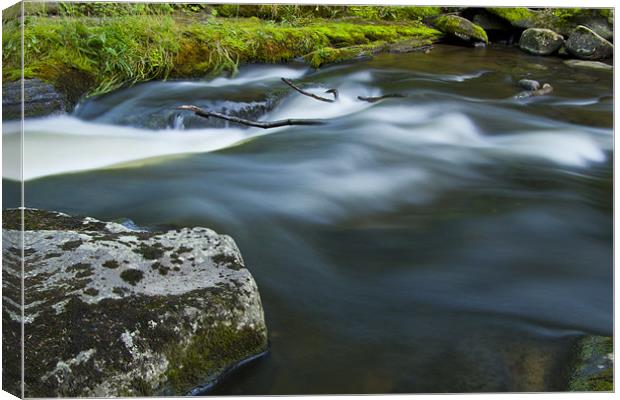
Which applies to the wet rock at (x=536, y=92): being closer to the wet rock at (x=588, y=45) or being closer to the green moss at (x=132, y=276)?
the wet rock at (x=588, y=45)

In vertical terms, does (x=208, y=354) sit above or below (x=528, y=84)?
below

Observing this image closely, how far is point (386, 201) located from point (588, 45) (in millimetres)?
978

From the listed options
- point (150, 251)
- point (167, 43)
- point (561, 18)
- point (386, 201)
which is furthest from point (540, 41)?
point (150, 251)

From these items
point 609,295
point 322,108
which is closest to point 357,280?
point 322,108

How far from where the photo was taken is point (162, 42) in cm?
264

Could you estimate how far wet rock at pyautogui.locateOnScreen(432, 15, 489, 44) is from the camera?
8.96 feet

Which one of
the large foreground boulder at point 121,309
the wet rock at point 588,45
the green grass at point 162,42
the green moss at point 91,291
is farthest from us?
→ the wet rock at point 588,45

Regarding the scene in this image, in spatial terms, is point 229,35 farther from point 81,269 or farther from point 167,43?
point 81,269

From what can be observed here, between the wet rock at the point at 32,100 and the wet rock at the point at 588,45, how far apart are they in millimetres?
1896

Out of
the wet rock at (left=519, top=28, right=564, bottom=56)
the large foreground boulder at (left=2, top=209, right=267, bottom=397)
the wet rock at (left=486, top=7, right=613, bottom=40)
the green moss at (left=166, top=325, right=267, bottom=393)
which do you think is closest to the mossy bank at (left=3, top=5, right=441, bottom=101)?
the wet rock at (left=486, top=7, right=613, bottom=40)

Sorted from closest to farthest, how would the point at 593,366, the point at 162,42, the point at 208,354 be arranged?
the point at 208,354 → the point at 593,366 → the point at 162,42

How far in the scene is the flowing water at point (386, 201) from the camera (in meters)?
2.41

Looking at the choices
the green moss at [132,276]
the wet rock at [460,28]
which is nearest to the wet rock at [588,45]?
the wet rock at [460,28]

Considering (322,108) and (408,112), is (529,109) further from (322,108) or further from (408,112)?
(322,108)
